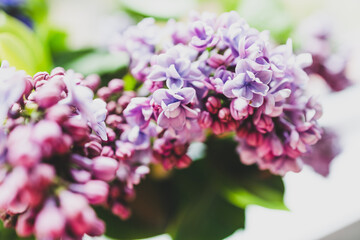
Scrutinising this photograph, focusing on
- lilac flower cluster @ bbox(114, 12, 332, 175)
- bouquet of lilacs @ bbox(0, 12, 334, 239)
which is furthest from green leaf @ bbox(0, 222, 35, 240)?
lilac flower cluster @ bbox(114, 12, 332, 175)

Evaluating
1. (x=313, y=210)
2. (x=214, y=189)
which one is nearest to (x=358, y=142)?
(x=313, y=210)

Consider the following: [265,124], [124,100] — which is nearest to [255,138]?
[265,124]

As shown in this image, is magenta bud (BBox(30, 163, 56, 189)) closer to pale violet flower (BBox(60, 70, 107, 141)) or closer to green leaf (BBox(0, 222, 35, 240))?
pale violet flower (BBox(60, 70, 107, 141))

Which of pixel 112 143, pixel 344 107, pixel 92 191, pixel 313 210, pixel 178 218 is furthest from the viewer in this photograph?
pixel 344 107

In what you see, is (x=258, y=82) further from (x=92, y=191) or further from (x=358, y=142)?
(x=358, y=142)

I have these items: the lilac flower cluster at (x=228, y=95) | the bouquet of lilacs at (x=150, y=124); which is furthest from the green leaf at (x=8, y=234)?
the lilac flower cluster at (x=228, y=95)

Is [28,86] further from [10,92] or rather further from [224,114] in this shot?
[224,114]
